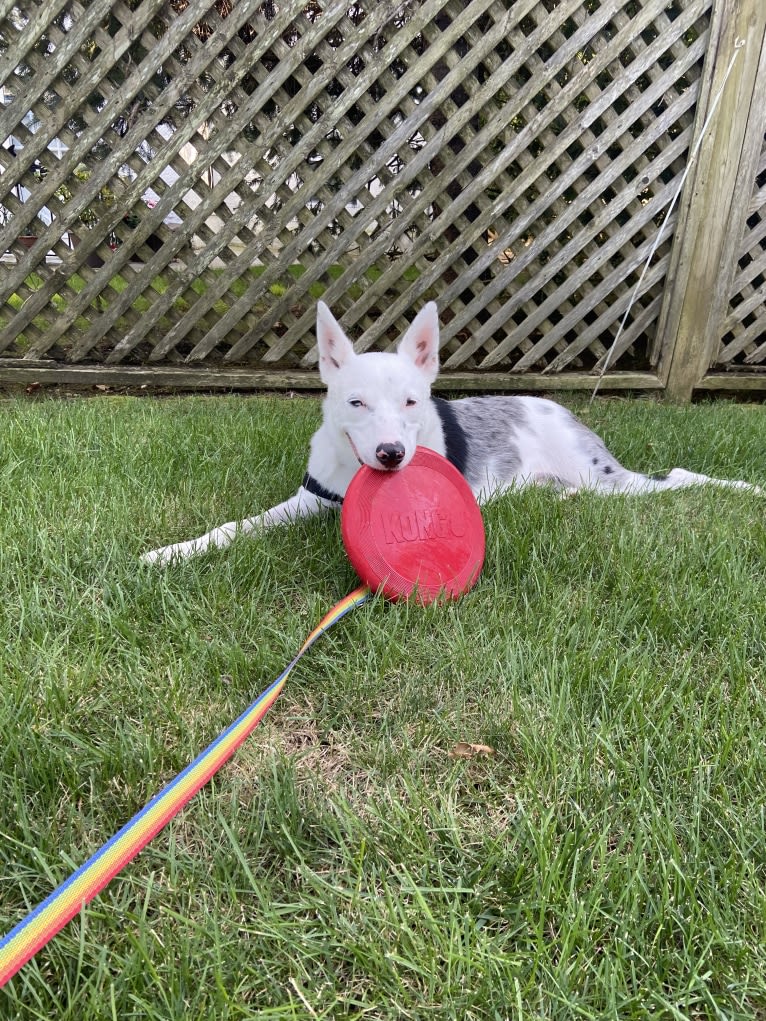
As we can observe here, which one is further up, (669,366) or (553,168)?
(553,168)

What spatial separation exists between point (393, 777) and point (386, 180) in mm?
5111

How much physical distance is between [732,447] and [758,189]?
302cm

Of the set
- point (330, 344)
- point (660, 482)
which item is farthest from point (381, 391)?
point (660, 482)

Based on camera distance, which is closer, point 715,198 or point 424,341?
point 424,341

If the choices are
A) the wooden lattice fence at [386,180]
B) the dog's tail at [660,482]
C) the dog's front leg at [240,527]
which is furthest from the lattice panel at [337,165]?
the dog's front leg at [240,527]

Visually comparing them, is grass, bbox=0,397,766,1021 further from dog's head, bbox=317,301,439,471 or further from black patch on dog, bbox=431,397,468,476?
black patch on dog, bbox=431,397,468,476

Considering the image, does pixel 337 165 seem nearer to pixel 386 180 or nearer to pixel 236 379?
pixel 386 180

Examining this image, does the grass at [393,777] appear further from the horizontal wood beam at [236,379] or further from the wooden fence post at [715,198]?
the wooden fence post at [715,198]

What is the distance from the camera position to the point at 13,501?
2.79 m

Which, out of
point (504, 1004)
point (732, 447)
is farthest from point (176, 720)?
point (732, 447)

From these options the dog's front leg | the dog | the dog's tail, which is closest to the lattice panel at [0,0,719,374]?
the dog

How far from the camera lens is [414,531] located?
231 cm

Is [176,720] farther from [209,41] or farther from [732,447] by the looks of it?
[209,41]

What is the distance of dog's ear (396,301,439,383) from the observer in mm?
3002
